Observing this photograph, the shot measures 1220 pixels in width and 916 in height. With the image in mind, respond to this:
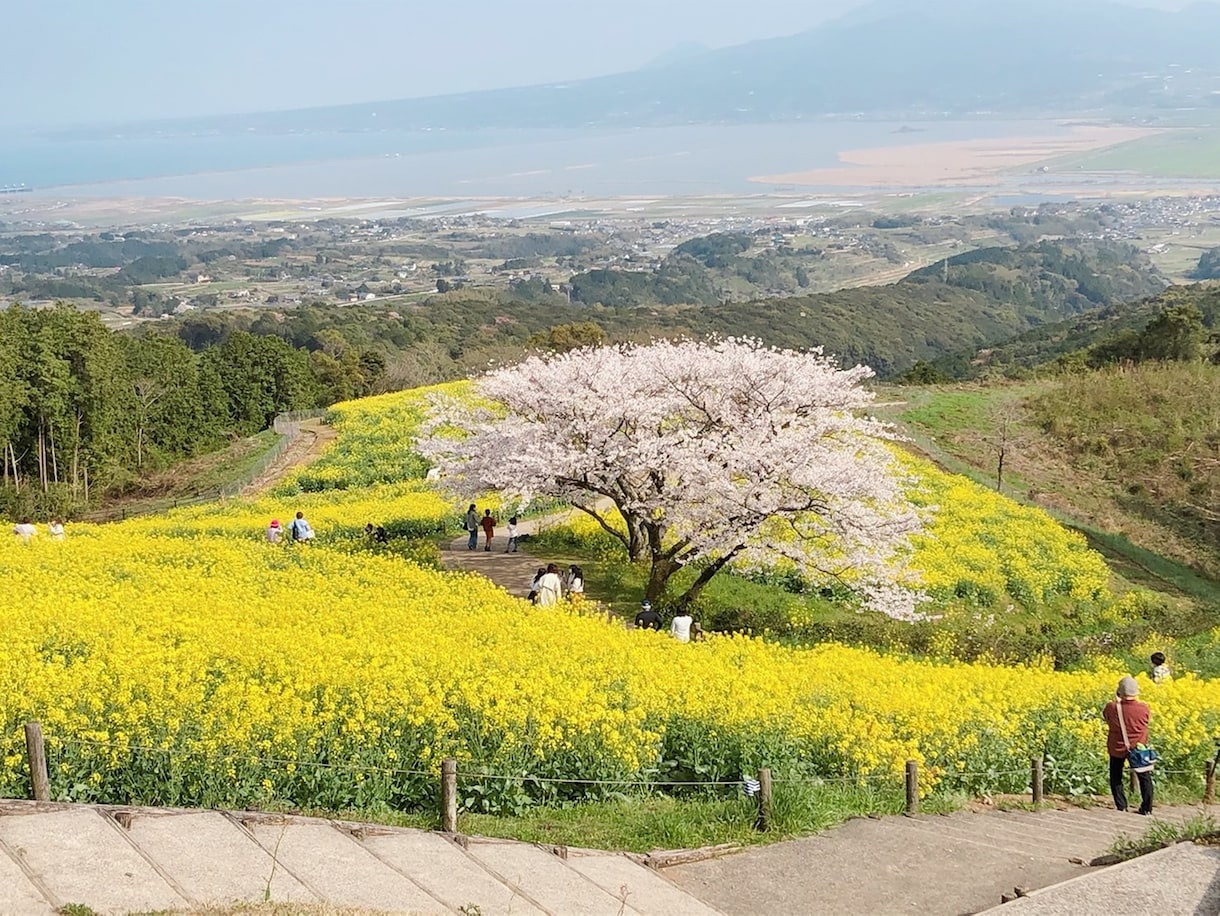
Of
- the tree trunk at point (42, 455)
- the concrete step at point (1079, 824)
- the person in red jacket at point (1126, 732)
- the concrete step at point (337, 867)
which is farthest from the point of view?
the tree trunk at point (42, 455)

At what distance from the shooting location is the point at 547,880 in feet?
30.9

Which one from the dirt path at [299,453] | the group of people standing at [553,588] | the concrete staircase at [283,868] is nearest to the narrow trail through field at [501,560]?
the group of people standing at [553,588]

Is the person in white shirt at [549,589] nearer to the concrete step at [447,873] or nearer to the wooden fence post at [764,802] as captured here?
A: the wooden fence post at [764,802]

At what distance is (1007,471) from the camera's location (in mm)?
40656

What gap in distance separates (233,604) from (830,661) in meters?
8.85

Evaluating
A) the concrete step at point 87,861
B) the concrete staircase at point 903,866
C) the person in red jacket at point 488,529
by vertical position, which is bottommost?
the person in red jacket at point 488,529

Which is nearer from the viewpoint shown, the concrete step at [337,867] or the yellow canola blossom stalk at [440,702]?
the concrete step at [337,867]

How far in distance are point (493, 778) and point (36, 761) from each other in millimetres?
4060

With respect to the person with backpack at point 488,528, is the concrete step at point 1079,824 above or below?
above

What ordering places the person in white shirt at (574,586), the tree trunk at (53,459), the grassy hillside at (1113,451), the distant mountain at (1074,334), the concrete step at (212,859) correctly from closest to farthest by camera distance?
the concrete step at (212,859) < the person in white shirt at (574,586) < the grassy hillside at (1113,451) < the tree trunk at (53,459) < the distant mountain at (1074,334)

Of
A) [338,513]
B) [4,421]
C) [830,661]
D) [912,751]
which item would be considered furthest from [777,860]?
[4,421]

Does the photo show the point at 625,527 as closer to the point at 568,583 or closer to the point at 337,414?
the point at 568,583

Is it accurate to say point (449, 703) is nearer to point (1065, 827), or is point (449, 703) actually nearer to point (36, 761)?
point (36, 761)

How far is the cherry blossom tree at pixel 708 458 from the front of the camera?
2167cm
